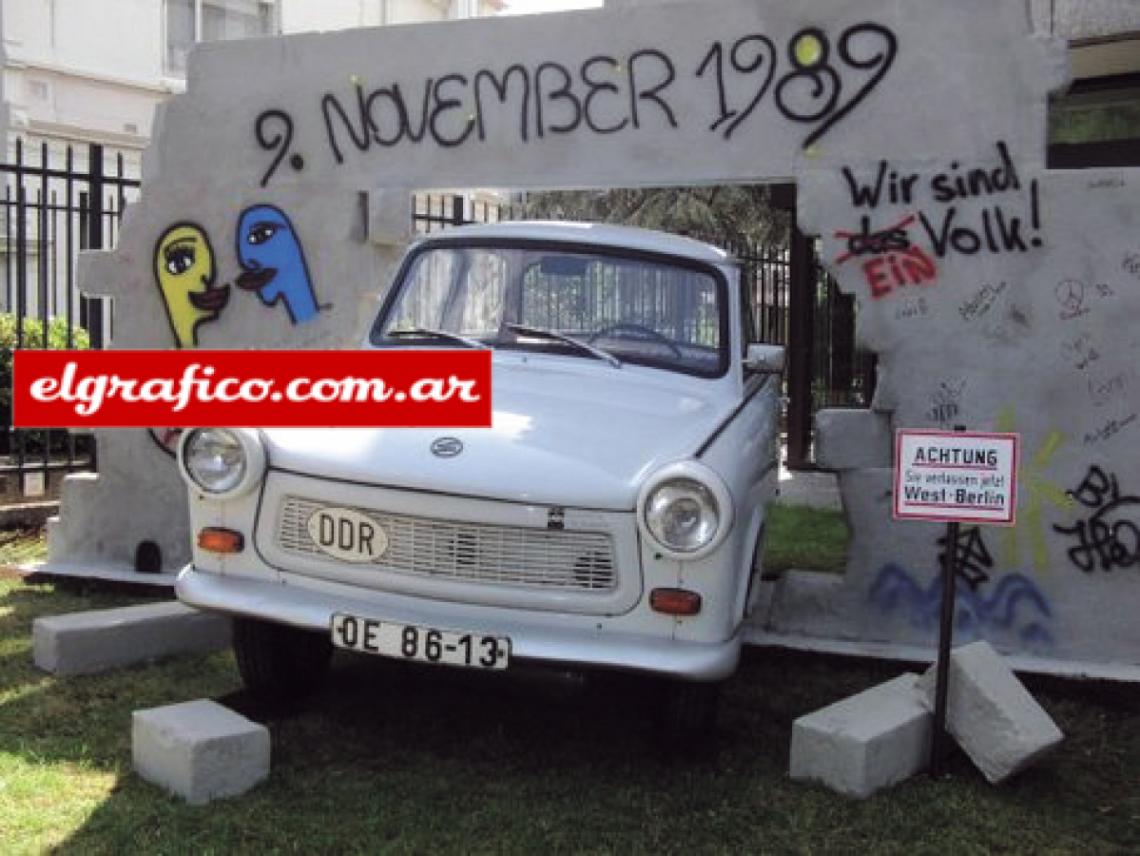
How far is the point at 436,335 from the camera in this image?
4.87m

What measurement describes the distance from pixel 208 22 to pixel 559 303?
53.7ft

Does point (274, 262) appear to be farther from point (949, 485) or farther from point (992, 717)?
point (992, 717)

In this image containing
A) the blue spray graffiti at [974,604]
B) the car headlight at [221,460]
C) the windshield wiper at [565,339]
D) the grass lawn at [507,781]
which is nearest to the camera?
the grass lawn at [507,781]

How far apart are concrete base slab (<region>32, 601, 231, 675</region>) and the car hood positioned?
126 cm

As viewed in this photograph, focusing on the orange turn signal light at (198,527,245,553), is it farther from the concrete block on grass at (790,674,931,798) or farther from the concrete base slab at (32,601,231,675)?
the concrete block on grass at (790,674,931,798)

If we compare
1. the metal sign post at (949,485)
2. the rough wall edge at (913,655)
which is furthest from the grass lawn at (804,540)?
the metal sign post at (949,485)

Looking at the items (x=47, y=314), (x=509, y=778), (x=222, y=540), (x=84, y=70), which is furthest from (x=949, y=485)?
(x=84, y=70)

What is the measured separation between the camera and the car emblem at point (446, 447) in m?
3.90

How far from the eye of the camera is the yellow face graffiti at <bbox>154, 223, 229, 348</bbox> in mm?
6562

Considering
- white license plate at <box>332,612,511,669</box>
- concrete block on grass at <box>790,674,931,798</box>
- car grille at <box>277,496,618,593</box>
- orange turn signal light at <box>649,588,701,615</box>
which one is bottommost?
concrete block on grass at <box>790,674,931,798</box>

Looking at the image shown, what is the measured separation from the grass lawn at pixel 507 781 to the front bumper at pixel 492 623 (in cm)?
41

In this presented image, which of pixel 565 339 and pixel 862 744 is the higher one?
pixel 565 339

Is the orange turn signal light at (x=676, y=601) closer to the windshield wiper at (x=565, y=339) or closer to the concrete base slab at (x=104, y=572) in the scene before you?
the windshield wiper at (x=565, y=339)
